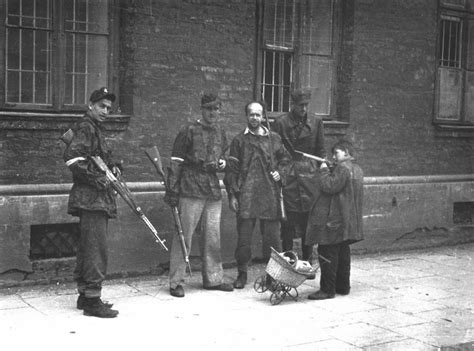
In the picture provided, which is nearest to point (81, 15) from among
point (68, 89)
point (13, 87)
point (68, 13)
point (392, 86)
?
point (68, 13)

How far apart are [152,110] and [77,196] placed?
2237 millimetres

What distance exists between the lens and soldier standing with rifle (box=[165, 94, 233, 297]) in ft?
26.5

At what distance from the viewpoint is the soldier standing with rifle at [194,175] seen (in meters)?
8.09

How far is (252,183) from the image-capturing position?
8430mm

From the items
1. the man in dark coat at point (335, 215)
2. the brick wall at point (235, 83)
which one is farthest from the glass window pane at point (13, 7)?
the man in dark coat at point (335, 215)

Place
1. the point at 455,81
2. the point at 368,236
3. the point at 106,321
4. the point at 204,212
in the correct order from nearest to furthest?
1. the point at 106,321
2. the point at 204,212
3. the point at 368,236
4. the point at 455,81

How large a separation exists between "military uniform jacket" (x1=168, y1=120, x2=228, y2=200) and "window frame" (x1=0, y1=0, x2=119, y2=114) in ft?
4.59

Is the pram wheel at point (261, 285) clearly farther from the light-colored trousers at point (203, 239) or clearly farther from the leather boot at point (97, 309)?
the leather boot at point (97, 309)

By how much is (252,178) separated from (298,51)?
294 centimetres

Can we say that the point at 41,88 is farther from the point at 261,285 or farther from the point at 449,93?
the point at 449,93

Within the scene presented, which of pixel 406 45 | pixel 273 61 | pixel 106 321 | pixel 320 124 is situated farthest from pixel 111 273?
pixel 406 45

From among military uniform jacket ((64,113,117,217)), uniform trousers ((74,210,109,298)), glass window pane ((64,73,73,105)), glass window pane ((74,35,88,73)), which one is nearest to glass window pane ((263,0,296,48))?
glass window pane ((74,35,88,73))

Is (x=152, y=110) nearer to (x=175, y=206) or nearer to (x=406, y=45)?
(x=175, y=206)

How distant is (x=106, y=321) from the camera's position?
6.88 m
